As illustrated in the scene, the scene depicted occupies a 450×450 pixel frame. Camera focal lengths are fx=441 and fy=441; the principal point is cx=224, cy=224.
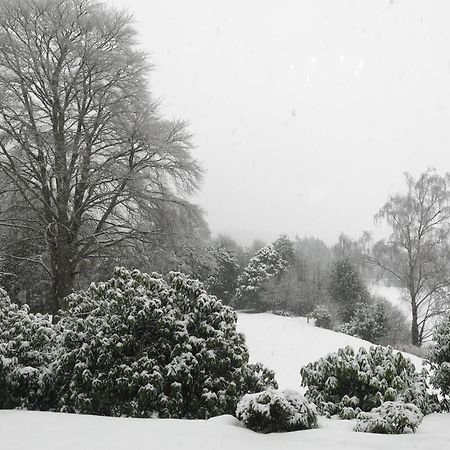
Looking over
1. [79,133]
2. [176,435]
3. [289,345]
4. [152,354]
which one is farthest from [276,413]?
[289,345]

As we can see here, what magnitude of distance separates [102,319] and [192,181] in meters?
7.28

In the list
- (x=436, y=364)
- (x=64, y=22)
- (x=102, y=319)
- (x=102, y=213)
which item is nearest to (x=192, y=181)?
(x=102, y=213)

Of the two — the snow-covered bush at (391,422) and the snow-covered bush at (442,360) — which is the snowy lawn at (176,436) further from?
the snow-covered bush at (442,360)

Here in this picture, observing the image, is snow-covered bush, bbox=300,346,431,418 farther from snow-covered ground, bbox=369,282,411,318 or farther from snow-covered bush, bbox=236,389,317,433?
snow-covered ground, bbox=369,282,411,318

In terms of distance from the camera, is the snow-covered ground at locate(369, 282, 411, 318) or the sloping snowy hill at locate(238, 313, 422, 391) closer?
the sloping snowy hill at locate(238, 313, 422, 391)

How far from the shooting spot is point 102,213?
516 inches

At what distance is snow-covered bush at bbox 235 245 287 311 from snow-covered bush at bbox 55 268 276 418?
2421 centimetres

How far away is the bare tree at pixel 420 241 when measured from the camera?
21.5 meters

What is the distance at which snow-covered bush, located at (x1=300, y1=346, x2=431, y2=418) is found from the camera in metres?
→ 5.61

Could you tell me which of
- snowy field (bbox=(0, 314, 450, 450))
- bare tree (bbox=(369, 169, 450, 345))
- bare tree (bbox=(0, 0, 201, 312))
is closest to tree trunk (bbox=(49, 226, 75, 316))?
bare tree (bbox=(0, 0, 201, 312))

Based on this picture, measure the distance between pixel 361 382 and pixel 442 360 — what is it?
1467 mm

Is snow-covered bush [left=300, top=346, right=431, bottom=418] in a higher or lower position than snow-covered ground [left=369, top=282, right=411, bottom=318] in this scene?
lower

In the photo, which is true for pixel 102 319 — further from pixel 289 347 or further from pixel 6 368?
pixel 289 347

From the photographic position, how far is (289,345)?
14.9 meters
